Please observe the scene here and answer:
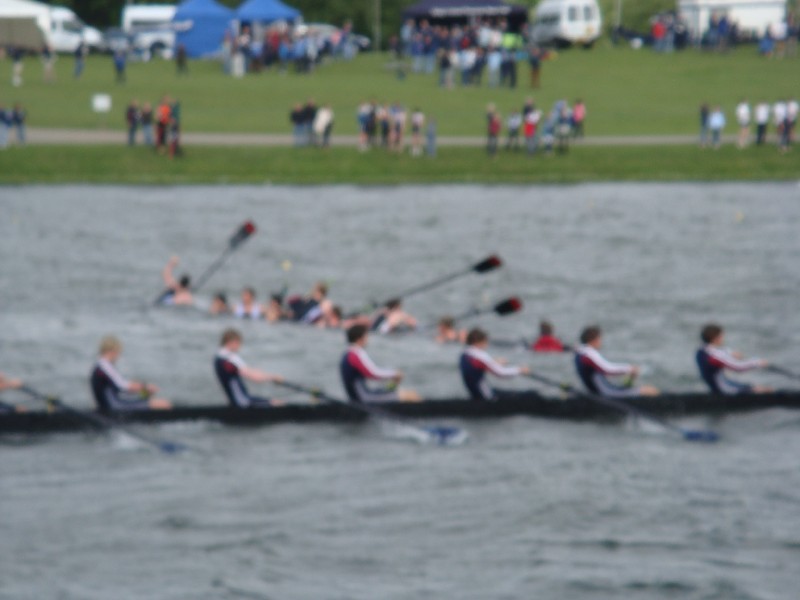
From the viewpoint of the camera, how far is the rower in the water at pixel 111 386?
27.6m

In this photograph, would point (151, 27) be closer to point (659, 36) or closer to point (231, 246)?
point (659, 36)

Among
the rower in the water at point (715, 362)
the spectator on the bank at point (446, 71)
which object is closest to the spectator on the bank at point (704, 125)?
the spectator on the bank at point (446, 71)

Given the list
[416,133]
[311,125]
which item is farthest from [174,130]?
[416,133]

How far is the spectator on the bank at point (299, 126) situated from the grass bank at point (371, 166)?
722 mm

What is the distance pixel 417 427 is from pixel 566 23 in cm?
6321

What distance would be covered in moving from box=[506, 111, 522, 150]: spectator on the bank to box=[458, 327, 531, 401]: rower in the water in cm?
3300

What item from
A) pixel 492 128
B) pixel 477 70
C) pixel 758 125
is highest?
pixel 477 70

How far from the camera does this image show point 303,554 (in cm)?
2369

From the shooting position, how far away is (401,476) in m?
27.0

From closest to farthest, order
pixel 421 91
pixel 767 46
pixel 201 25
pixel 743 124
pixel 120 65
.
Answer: pixel 743 124 < pixel 421 91 < pixel 120 65 < pixel 767 46 < pixel 201 25

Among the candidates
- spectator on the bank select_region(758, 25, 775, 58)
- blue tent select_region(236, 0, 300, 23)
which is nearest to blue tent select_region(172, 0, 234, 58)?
blue tent select_region(236, 0, 300, 23)

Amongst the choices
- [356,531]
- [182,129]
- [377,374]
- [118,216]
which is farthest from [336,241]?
[356,531]

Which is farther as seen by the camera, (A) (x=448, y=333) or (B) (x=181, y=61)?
(B) (x=181, y=61)

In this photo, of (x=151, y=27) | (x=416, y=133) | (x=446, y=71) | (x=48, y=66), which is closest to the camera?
(x=416, y=133)
